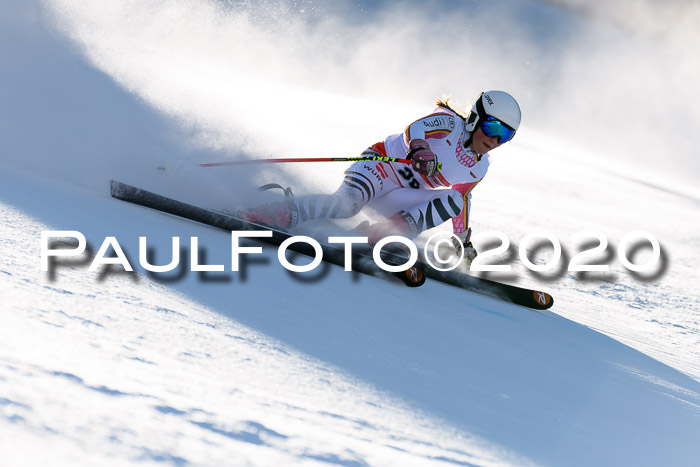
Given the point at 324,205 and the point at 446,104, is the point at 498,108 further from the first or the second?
the point at 324,205

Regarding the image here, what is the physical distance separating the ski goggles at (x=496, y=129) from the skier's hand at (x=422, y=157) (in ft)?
0.93

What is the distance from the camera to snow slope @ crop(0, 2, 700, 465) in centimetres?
123

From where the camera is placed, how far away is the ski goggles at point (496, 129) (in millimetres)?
3469

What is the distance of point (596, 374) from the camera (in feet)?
8.00

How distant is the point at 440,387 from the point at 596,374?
2.95 feet

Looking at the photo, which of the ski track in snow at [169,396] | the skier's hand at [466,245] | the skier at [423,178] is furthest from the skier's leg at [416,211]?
the ski track in snow at [169,396]

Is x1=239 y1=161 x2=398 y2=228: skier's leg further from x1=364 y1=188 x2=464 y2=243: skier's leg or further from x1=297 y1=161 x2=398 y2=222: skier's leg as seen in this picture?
x1=364 y1=188 x2=464 y2=243: skier's leg

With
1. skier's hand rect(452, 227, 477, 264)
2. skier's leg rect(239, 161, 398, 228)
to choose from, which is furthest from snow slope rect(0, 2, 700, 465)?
skier's hand rect(452, 227, 477, 264)

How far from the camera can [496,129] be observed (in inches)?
137

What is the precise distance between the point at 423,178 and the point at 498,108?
578 mm

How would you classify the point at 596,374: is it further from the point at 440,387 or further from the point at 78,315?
the point at 78,315

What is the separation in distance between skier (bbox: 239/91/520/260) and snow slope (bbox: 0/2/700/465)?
520 millimetres

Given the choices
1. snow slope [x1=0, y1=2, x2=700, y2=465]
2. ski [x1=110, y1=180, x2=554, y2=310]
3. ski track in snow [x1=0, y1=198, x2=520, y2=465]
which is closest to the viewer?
ski track in snow [x1=0, y1=198, x2=520, y2=465]

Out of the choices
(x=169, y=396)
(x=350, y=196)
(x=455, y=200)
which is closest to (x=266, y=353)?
(x=169, y=396)
